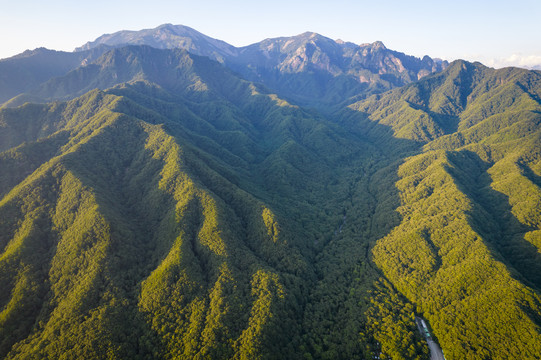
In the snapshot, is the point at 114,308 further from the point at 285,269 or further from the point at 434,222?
the point at 434,222

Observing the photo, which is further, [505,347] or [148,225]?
[148,225]

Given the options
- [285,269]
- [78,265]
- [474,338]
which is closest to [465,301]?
[474,338]

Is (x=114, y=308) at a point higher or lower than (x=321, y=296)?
higher

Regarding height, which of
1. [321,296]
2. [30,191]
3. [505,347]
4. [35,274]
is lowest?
[321,296]

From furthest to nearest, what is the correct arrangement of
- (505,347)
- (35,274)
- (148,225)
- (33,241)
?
(148,225)
(33,241)
(35,274)
(505,347)

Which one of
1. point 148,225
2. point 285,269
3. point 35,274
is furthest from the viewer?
point 148,225

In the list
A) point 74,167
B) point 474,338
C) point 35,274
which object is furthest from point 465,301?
point 74,167

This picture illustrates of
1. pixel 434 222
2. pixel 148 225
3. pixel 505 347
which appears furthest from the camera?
pixel 434 222

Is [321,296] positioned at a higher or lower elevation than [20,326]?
lower

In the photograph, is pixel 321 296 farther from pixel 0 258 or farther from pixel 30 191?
pixel 30 191
